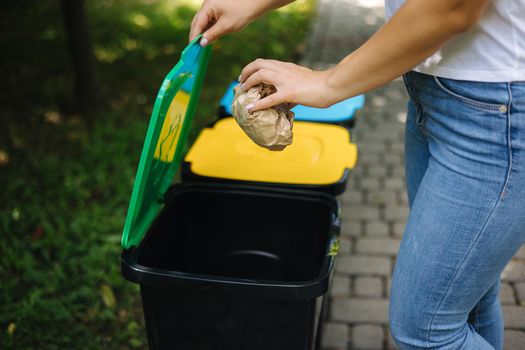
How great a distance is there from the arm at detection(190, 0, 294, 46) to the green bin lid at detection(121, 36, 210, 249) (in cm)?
6

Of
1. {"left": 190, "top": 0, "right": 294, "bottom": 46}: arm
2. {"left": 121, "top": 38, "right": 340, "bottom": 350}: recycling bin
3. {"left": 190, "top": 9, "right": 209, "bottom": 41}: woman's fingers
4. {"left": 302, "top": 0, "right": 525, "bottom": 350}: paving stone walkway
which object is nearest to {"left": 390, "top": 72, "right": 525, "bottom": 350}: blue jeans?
{"left": 121, "top": 38, "right": 340, "bottom": 350}: recycling bin

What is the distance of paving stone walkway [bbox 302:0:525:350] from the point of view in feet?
7.95

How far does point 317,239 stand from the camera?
197 cm

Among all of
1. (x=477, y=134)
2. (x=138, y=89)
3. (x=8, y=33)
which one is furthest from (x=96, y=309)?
(x=8, y=33)

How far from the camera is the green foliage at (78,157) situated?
252 cm

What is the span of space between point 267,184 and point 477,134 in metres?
0.89

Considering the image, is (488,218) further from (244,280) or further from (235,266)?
(235,266)

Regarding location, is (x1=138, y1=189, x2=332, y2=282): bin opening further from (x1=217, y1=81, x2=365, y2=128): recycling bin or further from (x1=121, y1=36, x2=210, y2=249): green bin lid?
(x1=217, y1=81, x2=365, y2=128): recycling bin

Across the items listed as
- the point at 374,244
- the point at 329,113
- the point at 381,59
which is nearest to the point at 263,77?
the point at 381,59

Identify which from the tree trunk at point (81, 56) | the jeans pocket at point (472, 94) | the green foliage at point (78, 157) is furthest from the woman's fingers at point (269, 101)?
the tree trunk at point (81, 56)

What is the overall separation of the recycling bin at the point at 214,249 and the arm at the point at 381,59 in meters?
0.30

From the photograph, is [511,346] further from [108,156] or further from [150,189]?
[108,156]

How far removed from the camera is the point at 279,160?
6.78 feet

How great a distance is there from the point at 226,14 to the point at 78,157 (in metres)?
2.57
